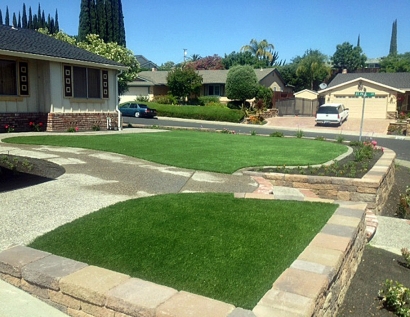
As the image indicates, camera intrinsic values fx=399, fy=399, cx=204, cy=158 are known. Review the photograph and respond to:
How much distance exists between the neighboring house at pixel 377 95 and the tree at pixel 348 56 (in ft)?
123

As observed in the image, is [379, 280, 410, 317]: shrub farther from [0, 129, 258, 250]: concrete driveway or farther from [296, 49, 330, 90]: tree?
[296, 49, 330, 90]: tree

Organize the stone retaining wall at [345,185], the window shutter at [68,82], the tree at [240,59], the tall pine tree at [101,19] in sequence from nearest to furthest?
the stone retaining wall at [345,185] < the window shutter at [68,82] < the tall pine tree at [101,19] < the tree at [240,59]

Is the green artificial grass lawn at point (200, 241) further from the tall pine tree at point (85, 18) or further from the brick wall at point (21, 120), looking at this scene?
the tall pine tree at point (85, 18)

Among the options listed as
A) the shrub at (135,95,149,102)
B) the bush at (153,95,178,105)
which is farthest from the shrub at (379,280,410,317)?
the shrub at (135,95,149,102)

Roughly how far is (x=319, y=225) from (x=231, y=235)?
4.09 ft

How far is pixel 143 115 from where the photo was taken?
3600 centimetres

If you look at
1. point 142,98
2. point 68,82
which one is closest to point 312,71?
point 142,98

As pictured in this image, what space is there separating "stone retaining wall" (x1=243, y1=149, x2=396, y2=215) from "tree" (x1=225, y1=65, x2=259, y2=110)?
31975 millimetres

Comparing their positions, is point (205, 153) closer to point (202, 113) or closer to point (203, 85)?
point (202, 113)

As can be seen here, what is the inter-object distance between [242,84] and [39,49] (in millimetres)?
25710

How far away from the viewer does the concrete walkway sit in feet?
15.2

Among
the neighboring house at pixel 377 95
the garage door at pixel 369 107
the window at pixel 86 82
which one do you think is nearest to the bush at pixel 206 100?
the neighboring house at pixel 377 95

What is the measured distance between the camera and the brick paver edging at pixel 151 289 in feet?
9.82

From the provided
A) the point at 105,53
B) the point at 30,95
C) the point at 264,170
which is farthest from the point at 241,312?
the point at 105,53
